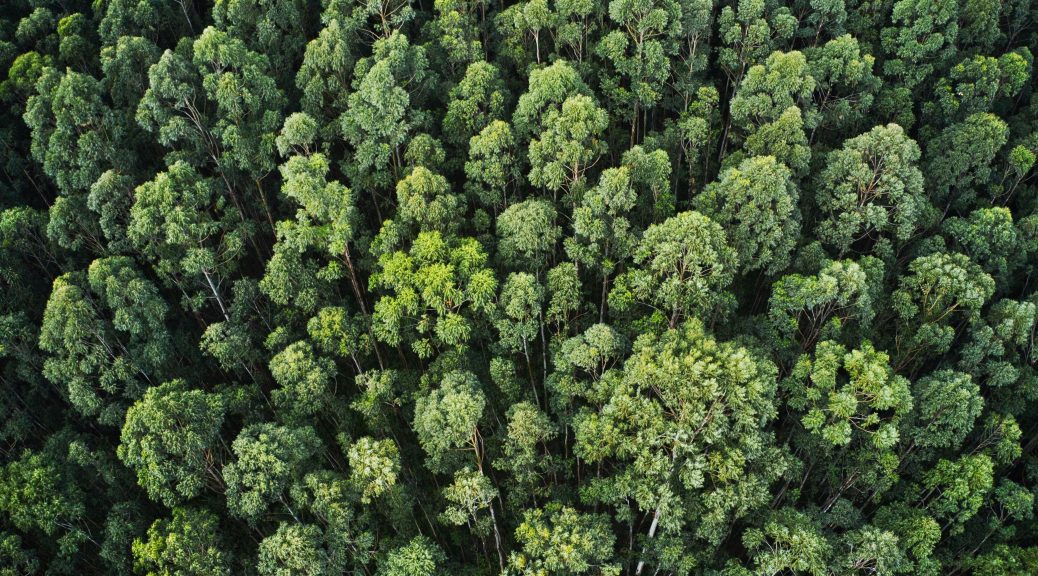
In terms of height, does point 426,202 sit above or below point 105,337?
above

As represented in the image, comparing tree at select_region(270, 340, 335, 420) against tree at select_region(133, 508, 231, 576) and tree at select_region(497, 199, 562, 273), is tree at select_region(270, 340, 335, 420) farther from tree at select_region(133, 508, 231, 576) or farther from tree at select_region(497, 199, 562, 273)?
tree at select_region(497, 199, 562, 273)

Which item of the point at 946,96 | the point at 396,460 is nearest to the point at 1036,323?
the point at 946,96

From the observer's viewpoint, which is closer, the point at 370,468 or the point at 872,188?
the point at 370,468

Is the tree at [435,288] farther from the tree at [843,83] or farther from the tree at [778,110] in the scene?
the tree at [843,83]

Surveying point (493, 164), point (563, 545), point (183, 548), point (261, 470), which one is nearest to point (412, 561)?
point (563, 545)

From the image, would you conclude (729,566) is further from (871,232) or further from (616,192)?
(871,232)

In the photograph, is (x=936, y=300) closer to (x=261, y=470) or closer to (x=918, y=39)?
(x=918, y=39)

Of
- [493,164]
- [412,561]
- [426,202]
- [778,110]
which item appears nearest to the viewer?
[412,561]
